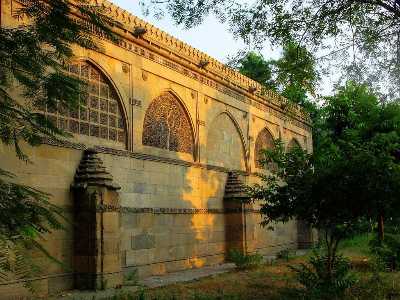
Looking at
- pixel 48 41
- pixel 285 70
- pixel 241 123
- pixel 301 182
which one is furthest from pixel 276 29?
pixel 241 123

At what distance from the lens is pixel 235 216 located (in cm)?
1510

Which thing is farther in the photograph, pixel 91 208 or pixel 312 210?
pixel 91 208

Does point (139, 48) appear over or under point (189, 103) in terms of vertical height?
over

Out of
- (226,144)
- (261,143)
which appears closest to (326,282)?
(226,144)

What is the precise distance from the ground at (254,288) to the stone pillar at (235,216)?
90.7 inches

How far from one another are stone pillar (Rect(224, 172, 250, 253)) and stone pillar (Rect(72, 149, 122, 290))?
5.88 m

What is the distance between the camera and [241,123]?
55.5 ft

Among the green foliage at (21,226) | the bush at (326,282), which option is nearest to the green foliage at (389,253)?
the bush at (326,282)

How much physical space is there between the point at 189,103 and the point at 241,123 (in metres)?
3.48

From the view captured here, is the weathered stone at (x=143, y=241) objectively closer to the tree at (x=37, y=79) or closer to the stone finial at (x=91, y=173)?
the stone finial at (x=91, y=173)

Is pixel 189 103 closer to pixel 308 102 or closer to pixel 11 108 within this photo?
pixel 11 108

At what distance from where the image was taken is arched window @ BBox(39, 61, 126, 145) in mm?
10047

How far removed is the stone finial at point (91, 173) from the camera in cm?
966

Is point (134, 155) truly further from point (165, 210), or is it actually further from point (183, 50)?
point (183, 50)
